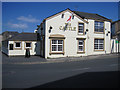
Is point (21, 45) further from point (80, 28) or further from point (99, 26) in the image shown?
point (99, 26)

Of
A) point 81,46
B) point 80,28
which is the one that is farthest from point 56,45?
point 80,28

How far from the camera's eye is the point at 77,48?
58.9 ft

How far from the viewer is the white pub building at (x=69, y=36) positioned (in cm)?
1655

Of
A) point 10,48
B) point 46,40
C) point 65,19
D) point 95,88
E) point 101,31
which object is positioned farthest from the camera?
point 101,31

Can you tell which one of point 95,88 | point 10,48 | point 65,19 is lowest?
point 95,88

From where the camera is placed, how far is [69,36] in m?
17.6

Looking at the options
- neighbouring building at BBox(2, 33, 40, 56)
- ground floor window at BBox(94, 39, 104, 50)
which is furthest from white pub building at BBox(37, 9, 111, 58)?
neighbouring building at BBox(2, 33, 40, 56)

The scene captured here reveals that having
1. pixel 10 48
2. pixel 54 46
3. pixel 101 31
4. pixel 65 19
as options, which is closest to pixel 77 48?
pixel 54 46

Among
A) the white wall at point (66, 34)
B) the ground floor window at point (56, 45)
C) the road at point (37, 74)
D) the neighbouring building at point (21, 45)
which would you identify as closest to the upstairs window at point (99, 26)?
the white wall at point (66, 34)

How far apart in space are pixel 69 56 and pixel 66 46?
1.81m

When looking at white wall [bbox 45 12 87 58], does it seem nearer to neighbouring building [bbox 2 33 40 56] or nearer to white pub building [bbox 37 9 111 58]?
white pub building [bbox 37 9 111 58]

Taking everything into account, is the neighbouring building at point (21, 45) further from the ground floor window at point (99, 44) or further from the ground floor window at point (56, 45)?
the ground floor window at point (99, 44)

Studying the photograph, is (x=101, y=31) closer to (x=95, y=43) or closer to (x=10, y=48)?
(x=95, y=43)

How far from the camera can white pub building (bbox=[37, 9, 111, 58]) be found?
1655 centimetres
